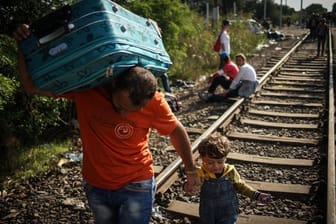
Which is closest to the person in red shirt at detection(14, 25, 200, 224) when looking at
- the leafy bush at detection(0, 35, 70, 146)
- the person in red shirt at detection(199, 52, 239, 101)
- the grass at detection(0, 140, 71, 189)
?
the leafy bush at detection(0, 35, 70, 146)

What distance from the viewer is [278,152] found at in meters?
5.91

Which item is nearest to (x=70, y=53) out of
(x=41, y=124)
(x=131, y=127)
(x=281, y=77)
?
(x=131, y=127)

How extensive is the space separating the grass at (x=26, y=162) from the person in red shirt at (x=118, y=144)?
2.87 m

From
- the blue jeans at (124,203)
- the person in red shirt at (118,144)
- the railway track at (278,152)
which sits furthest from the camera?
the railway track at (278,152)

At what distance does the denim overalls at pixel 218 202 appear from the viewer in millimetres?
3061

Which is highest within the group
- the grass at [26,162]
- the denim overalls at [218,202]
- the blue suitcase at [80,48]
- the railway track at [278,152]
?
the blue suitcase at [80,48]

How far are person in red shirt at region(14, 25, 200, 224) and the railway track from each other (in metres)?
1.74

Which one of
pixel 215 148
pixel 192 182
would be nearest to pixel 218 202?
pixel 215 148

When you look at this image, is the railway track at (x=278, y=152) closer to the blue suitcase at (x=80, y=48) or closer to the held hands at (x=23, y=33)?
the blue suitcase at (x=80, y=48)

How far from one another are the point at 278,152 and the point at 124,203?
4030mm

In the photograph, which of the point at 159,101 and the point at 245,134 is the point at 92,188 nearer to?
the point at 159,101

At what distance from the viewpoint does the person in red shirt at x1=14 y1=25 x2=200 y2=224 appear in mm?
2212

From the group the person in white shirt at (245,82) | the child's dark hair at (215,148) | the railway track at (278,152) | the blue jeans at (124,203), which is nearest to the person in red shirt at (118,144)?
the blue jeans at (124,203)

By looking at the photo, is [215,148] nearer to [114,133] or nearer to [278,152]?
[114,133]
